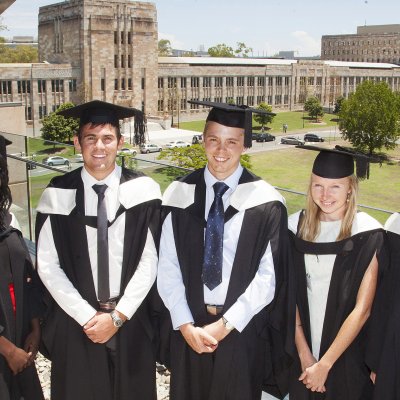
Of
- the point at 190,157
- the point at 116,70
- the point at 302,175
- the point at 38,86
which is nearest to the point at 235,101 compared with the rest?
the point at 116,70

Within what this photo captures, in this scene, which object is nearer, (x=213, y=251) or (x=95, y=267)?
(x=213, y=251)

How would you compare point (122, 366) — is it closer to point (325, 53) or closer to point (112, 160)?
point (112, 160)

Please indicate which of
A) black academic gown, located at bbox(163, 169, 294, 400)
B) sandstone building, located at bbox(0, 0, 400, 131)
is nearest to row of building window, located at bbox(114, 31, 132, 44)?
sandstone building, located at bbox(0, 0, 400, 131)

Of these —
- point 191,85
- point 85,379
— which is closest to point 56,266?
point 85,379

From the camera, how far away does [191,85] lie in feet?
210

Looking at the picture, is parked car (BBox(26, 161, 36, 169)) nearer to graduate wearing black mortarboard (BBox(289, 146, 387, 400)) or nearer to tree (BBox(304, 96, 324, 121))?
graduate wearing black mortarboard (BBox(289, 146, 387, 400))

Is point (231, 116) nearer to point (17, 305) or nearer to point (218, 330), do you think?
point (218, 330)

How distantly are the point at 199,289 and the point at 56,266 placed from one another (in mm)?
925

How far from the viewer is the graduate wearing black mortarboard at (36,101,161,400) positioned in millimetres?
3410

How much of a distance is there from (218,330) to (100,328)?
72cm

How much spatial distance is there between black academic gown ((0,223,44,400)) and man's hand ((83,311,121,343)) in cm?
39

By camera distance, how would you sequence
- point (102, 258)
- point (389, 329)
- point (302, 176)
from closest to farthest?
point (389, 329)
point (102, 258)
point (302, 176)

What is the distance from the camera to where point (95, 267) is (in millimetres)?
3432

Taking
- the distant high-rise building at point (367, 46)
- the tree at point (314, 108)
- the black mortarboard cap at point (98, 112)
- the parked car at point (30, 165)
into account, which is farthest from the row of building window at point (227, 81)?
the distant high-rise building at point (367, 46)
